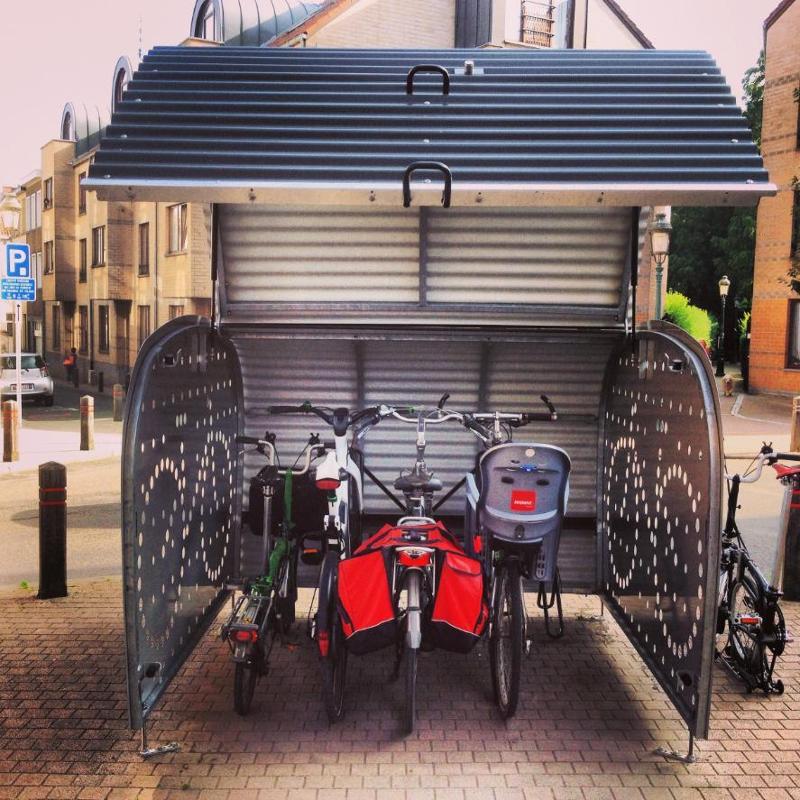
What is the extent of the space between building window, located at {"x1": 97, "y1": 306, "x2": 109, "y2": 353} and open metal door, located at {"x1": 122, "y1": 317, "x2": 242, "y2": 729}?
110 ft

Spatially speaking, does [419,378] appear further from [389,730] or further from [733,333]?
[733,333]

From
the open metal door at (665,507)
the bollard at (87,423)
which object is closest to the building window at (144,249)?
the bollard at (87,423)

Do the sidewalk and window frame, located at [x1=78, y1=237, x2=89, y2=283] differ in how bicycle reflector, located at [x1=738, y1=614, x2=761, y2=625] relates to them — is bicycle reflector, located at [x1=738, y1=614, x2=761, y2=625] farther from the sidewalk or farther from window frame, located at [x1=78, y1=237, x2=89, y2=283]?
window frame, located at [x1=78, y1=237, x2=89, y2=283]

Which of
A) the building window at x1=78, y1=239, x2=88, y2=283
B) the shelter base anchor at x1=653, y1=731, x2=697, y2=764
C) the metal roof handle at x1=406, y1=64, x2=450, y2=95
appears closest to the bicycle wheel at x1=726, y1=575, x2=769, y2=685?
the shelter base anchor at x1=653, y1=731, x2=697, y2=764

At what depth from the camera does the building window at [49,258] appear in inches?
1686

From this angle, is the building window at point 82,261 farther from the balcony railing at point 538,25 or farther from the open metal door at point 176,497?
the open metal door at point 176,497

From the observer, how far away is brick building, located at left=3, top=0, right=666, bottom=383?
89.0ft

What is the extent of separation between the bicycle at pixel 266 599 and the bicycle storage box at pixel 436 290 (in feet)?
1.09

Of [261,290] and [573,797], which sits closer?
[573,797]

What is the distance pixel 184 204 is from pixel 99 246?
464 inches

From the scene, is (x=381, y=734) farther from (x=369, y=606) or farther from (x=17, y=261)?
(x=17, y=261)

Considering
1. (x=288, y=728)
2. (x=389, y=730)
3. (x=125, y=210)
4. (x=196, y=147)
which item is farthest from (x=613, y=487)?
(x=125, y=210)

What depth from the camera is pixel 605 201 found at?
168 inches

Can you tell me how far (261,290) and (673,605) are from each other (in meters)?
3.16
